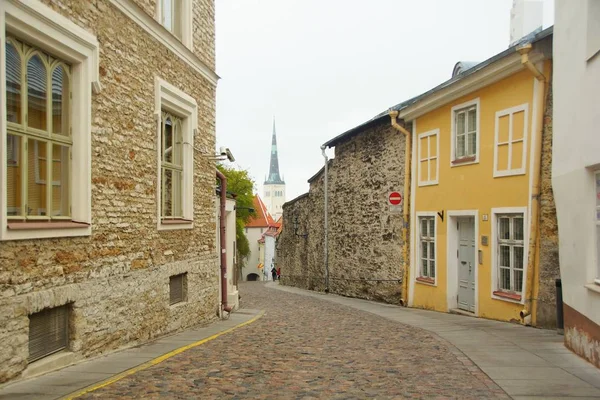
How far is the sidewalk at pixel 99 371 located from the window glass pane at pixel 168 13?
5396 mm

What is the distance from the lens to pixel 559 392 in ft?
20.9

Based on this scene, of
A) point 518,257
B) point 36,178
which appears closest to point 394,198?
point 518,257

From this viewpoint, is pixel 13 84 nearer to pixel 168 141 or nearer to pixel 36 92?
pixel 36 92

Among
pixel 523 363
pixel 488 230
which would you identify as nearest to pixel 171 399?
pixel 523 363

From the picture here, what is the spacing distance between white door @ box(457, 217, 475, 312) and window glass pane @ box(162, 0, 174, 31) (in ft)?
25.3

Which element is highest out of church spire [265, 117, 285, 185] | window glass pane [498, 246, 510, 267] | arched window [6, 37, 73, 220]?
church spire [265, 117, 285, 185]

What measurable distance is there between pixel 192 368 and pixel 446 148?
9541 millimetres

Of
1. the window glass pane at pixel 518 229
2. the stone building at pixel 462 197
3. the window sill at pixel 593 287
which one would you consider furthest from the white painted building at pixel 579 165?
the window glass pane at pixel 518 229

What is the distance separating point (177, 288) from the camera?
11.6m

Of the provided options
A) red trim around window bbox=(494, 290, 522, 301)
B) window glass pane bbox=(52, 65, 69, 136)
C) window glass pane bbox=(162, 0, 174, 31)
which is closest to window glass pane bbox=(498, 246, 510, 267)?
red trim around window bbox=(494, 290, 522, 301)

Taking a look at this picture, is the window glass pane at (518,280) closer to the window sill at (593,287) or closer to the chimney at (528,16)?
the window sill at (593,287)

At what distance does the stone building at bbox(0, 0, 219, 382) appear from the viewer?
668 centimetres

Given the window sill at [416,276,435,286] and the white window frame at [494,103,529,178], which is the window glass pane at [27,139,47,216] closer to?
the white window frame at [494,103,529,178]

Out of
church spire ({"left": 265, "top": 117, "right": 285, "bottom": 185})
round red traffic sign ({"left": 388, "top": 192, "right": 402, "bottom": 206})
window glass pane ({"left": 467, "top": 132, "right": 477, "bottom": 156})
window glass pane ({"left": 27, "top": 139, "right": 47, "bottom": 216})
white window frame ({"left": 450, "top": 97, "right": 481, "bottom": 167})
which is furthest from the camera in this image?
church spire ({"left": 265, "top": 117, "right": 285, "bottom": 185})
